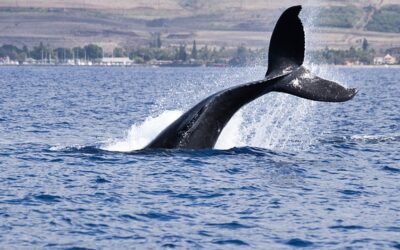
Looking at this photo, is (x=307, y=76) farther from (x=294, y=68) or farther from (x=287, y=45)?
(x=287, y=45)

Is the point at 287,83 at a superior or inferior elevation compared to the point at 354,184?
superior

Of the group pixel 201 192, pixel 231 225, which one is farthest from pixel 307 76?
pixel 231 225

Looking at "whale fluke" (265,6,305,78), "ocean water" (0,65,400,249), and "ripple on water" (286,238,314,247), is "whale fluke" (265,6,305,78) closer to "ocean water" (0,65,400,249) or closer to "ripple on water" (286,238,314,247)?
"ocean water" (0,65,400,249)

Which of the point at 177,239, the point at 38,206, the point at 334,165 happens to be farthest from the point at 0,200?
the point at 334,165

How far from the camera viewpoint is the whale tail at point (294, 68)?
23.8m

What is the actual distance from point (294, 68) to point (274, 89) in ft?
2.39

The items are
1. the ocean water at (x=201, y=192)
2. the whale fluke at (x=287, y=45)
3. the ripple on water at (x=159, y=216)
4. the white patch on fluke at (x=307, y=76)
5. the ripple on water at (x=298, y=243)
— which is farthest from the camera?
the white patch on fluke at (x=307, y=76)

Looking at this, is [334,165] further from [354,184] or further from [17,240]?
[17,240]

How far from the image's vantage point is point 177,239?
18.7 meters

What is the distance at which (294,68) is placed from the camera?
81.0 ft

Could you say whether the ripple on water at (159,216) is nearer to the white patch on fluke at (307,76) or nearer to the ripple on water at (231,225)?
the ripple on water at (231,225)

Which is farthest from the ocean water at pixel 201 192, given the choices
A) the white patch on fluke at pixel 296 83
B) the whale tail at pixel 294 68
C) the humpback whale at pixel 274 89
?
the white patch on fluke at pixel 296 83

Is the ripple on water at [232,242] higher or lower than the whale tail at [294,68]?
lower

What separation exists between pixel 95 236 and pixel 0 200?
3749mm
